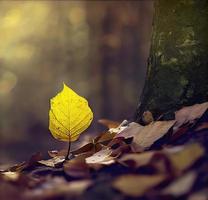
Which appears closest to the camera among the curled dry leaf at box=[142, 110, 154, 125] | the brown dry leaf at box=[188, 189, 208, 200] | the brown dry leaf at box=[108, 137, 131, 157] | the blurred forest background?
the brown dry leaf at box=[188, 189, 208, 200]

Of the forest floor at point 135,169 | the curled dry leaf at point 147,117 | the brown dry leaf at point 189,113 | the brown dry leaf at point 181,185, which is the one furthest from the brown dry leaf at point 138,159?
the curled dry leaf at point 147,117

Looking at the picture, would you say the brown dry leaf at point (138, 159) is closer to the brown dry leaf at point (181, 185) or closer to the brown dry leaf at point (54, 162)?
the brown dry leaf at point (181, 185)

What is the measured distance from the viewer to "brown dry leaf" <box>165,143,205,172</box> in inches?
36.2

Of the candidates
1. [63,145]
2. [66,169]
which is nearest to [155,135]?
[66,169]

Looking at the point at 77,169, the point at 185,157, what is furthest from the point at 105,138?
the point at 185,157

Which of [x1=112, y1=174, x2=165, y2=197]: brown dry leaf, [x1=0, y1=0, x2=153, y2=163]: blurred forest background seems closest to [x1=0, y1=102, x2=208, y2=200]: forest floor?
[x1=112, y1=174, x2=165, y2=197]: brown dry leaf

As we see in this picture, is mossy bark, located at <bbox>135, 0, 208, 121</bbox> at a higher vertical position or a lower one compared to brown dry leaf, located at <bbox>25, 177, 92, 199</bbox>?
higher

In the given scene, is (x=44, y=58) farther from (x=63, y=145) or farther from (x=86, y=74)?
(x=63, y=145)

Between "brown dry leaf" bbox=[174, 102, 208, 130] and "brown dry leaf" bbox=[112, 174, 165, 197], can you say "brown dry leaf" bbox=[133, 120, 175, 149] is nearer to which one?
"brown dry leaf" bbox=[174, 102, 208, 130]

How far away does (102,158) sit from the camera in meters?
1.26

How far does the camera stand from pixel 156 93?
1501mm

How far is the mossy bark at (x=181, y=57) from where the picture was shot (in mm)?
1459

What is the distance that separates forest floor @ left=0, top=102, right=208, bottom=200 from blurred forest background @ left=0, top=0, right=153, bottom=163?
672 cm

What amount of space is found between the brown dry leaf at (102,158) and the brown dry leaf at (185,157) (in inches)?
10.7
